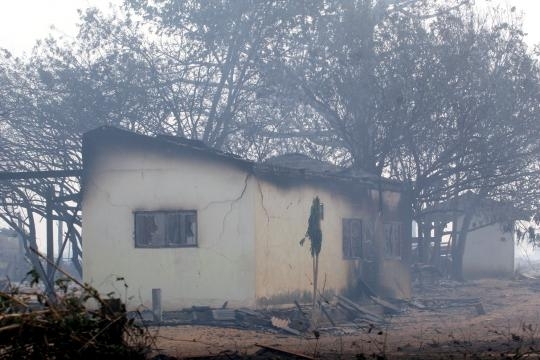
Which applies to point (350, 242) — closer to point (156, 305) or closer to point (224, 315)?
point (224, 315)

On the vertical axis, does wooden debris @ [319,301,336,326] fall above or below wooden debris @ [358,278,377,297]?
below

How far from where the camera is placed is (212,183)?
62.2 feet

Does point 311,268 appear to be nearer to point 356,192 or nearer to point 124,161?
point 356,192

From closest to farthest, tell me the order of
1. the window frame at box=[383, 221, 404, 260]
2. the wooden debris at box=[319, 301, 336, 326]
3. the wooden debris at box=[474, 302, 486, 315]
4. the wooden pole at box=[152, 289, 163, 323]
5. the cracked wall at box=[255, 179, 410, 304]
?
the wooden pole at box=[152, 289, 163, 323] < the wooden debris at box=[319, 301, 336, 326] < the cracked wall at box=[255, 179, 410, 304] < the wooden debris at box=[474, 302, 486, 315] < the window frame at box=[383, 221, 404, 260]

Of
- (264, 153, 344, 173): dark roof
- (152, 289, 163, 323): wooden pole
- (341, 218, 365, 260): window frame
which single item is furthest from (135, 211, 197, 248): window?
(341, 218, 365, 260): window frame

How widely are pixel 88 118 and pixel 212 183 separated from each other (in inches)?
429

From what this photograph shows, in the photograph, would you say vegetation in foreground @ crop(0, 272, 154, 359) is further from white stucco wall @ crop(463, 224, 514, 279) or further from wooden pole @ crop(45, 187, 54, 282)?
white stucco wall @ crop(463, 224, 514, 279)

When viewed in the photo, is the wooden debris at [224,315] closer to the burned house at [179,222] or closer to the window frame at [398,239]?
the burned house at [179,222]

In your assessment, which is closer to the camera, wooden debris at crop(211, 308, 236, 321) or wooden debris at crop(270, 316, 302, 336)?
wooden debris at crop(270, 316, 302, 336)

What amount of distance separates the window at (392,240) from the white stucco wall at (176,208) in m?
7.44

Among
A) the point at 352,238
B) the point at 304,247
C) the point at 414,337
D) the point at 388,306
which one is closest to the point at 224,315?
the point at 304,247

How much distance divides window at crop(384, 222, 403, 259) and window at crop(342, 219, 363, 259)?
1.55 metres

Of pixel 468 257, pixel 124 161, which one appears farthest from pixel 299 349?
pixel 468 257

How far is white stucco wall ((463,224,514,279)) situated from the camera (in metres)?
38.0
